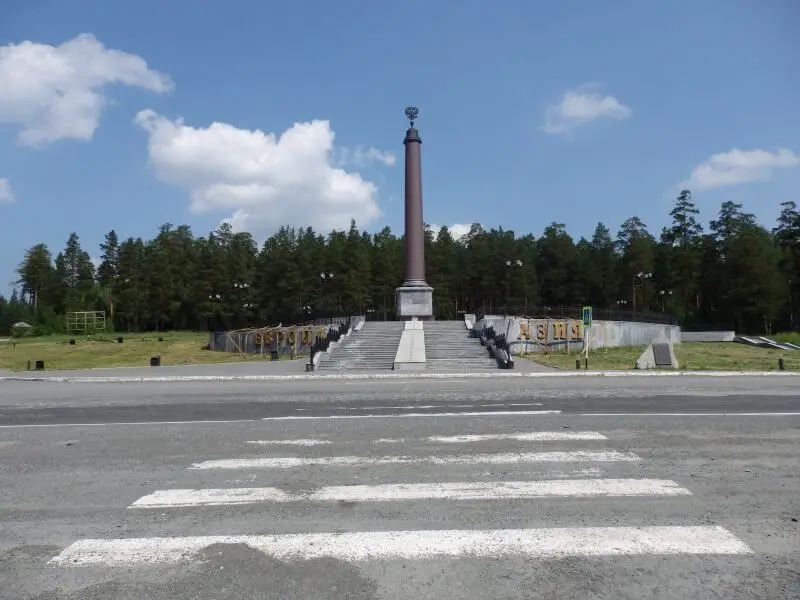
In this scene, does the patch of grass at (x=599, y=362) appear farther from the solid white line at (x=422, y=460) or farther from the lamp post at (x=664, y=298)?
the lamp post at (x=664, y=298)

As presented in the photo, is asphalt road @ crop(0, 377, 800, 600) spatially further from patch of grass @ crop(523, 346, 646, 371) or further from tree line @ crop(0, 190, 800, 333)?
tree line @ crop(0, 190, 800, 333)

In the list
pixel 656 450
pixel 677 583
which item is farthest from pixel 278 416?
pixel 677 583

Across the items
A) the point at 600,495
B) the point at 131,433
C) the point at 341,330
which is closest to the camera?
the point at 600,495

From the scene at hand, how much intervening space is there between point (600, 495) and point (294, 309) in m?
85.4

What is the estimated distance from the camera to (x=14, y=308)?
108 m

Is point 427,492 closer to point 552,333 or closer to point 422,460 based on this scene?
point 422,460

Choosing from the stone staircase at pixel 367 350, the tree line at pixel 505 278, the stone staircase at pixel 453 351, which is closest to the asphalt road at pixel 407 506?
the stone staircase at pixel 453 351

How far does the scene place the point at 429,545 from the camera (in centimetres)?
495

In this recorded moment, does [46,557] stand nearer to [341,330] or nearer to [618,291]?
[341,330]

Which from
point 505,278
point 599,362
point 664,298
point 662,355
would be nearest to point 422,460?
point 662,355

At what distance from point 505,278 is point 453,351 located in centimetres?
5815

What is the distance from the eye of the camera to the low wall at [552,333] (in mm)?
38469

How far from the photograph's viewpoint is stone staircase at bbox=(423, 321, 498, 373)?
2741cm

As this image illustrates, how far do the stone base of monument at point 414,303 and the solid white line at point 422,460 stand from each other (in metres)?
37.6
